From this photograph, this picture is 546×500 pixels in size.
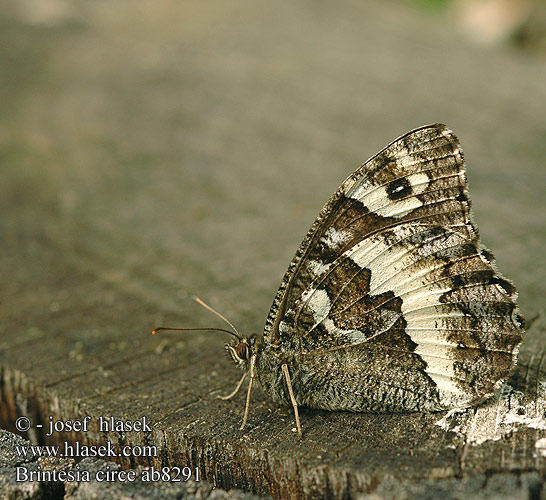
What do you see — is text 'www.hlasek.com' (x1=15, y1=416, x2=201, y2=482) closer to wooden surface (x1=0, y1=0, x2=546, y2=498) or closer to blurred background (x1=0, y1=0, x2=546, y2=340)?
wooden surface (x1=0, y1=0, x2=546, y2=498)

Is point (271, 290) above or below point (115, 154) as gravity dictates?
below

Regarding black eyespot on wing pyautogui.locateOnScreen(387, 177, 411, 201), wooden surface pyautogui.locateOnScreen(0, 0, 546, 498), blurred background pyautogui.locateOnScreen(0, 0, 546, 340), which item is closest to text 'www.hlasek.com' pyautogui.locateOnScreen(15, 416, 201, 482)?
wooden surface pyautogui.locateOnScreen(0, 0, 546, 498)

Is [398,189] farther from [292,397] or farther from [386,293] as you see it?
[292,397]

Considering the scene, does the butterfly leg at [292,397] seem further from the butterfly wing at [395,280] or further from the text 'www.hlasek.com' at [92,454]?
the text 'www.hlasek.com' at [92,454]

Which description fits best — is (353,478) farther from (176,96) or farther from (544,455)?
(176,96)

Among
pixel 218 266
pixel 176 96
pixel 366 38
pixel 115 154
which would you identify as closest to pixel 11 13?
pixel 176 96
